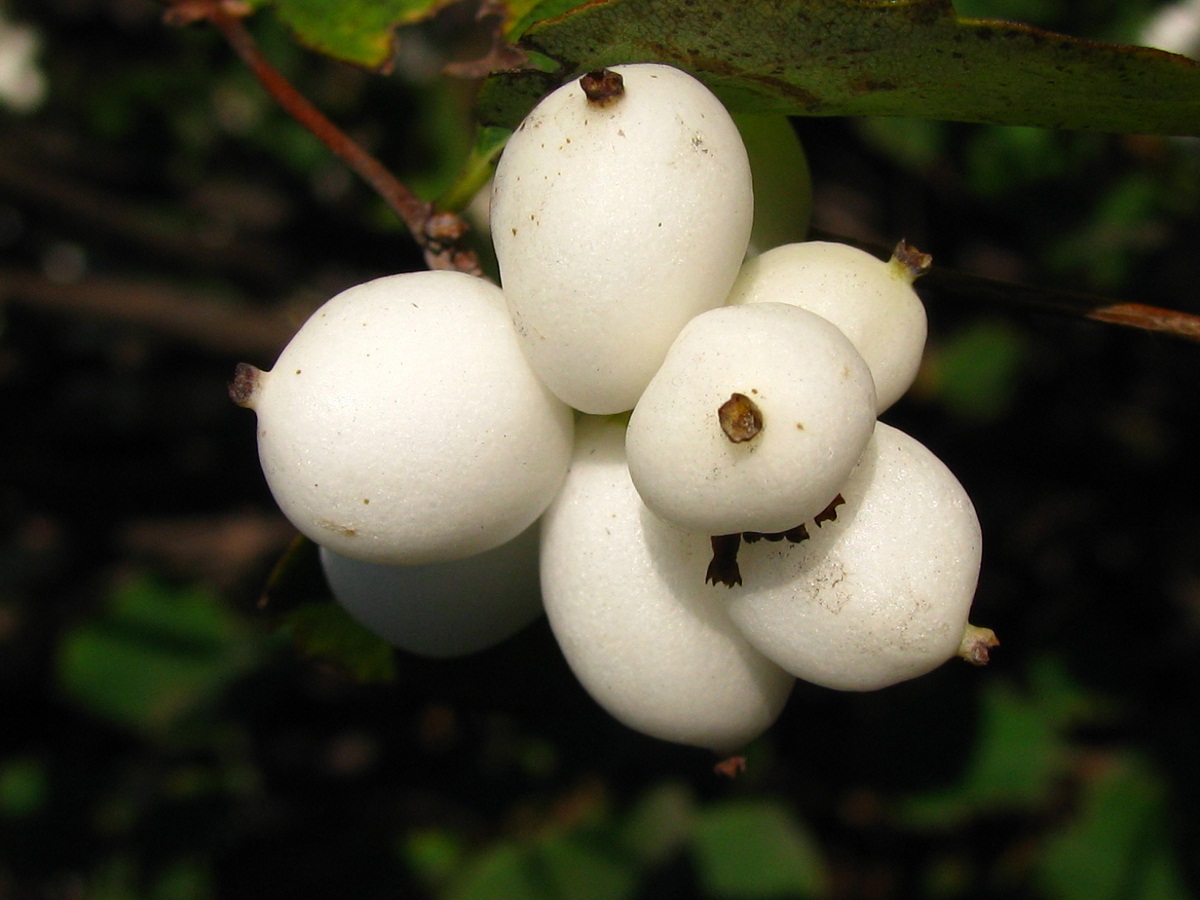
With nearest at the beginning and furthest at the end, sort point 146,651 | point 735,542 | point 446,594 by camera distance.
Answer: point 735,542 < point 446,594 < point 146,651

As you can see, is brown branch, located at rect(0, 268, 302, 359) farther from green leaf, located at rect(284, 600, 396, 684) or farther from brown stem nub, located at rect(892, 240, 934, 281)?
brown stem nub, located at rect(892, 240, 934, 281)

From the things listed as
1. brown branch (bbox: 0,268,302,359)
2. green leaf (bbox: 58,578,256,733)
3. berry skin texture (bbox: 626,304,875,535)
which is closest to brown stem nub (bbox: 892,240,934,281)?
berry skin texture (bbox: 626,304,875,535)

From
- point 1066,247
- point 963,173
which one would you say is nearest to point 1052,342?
point 1066,247

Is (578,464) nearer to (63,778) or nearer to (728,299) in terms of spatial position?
(728,299)

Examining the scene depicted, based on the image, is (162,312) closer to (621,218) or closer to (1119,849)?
(621,218)

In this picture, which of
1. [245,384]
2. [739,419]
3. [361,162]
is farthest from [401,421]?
[361,162]

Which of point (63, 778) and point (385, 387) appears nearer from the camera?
point (385, 387)
